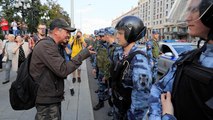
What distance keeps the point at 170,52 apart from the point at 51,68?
726 cm

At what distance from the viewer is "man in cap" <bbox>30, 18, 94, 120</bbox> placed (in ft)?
7.93

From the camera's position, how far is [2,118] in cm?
460

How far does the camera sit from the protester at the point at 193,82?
1119mm

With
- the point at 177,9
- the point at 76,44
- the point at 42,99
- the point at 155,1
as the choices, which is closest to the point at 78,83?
the point at 76,44

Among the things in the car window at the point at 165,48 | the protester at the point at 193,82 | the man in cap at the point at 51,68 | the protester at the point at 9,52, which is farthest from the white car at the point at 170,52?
Answer: the protester at the point at 193,82

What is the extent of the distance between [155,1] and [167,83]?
392 ft

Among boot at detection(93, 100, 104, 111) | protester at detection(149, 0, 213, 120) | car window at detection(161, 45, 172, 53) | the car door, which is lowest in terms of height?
Answer: boot at detection(93, 100, 104, 111)

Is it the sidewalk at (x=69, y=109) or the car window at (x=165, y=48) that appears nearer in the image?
the sidewalk at (x=69, y=109)

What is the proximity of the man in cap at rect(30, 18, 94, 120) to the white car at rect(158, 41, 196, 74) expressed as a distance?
5.97m

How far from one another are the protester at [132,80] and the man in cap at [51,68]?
19.6 inches

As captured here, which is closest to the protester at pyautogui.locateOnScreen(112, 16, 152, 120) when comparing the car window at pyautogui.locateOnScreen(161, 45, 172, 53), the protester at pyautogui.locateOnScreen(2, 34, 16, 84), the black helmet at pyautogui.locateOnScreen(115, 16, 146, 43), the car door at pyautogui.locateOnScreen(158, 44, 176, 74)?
the black helmet at pyautogui.locateOnScreen(115, 16, 146, 43)

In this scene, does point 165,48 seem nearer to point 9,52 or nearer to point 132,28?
point 9,52

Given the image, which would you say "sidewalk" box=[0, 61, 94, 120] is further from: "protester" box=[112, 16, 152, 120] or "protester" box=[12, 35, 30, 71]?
"protester" box=[112, 16, 152, 120]

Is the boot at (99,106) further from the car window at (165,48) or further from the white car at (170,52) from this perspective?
the car window at (165,48)
